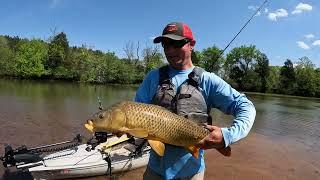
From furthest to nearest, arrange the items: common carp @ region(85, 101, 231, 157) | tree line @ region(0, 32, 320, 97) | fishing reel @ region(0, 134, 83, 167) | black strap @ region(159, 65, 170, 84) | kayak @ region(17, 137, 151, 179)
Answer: tree line @ region(0, 32, 320, 97), kayak @ region(17, 137, 151, 179), fishing reel @ region(0, 134, 83, 167), black strap @ region(159, 65, 170, 84), common carp @ region(85, 101, 231, 157)

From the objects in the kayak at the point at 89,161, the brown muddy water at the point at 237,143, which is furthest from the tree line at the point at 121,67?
the kayak at the point at 89,161

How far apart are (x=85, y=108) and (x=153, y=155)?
3170 centimetres

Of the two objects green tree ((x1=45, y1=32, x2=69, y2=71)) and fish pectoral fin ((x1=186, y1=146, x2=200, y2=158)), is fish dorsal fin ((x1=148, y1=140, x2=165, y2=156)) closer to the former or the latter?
fish pectoral fin ((x1=186, y1=146, x2=200, y2=158))

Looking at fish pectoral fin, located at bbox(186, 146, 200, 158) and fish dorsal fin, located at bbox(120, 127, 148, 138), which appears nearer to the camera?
fish dorsal fin, located at bbox(120, 127, 148, 138)

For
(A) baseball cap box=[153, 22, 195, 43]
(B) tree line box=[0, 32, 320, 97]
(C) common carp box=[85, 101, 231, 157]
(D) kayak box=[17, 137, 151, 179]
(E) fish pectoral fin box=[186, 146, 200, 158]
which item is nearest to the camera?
(C) common carp box=[85, 101, 231, 157]

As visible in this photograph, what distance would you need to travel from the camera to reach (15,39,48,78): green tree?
87000 mm

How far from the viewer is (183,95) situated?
3738 mm

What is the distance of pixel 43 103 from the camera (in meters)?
36.7

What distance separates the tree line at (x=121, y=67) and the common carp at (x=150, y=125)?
7558 cm

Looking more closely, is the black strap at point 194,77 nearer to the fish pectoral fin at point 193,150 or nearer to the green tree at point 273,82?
the fish pectoral fin at point 193,150

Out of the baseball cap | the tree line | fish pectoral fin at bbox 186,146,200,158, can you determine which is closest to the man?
the baseball cap

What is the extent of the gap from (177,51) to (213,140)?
97cm

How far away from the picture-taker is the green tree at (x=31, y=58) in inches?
3425

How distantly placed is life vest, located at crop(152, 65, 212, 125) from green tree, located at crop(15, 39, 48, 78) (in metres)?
87.2
